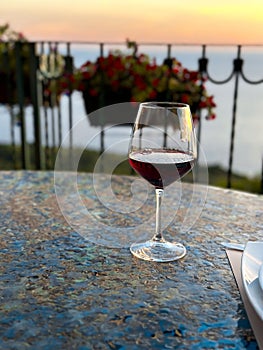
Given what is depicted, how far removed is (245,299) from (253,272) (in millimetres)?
51

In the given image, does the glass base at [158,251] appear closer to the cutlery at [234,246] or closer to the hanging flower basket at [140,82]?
the cutlery at [234,246]

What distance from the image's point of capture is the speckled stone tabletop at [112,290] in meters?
0.50

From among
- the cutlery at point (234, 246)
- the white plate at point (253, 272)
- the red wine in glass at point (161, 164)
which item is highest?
the red wine in glass at point (161, 164)

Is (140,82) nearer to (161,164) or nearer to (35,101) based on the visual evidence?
(35,101)

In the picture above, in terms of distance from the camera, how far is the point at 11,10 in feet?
9.32

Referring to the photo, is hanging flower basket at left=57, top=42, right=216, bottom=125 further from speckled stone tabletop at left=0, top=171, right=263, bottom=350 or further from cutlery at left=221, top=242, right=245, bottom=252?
cutlery at left=221, top=242, right=245, bottom=252

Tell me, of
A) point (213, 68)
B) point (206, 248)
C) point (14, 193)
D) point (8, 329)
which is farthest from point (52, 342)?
point (213, 68)

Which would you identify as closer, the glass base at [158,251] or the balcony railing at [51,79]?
the glass base at [158,251]

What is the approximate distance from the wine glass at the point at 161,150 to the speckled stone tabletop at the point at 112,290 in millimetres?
38

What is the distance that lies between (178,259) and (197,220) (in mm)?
195

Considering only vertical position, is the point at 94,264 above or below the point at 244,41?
below

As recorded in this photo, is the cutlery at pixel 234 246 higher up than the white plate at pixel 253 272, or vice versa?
the white plate at pixel 253 272

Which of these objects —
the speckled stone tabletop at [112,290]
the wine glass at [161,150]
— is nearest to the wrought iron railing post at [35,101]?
the speckled stone tabletop at [112,290]

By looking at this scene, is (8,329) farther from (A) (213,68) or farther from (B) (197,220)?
(A) (213,68)
